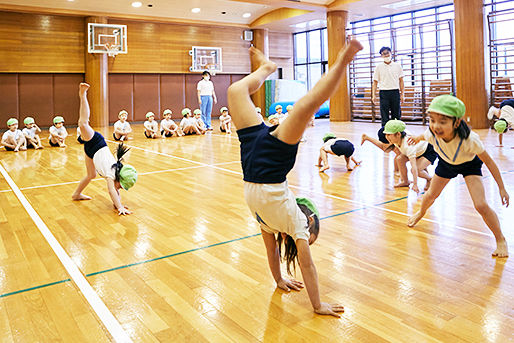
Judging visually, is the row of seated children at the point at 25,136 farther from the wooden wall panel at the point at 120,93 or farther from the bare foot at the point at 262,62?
the bare foot at the point at 262,62

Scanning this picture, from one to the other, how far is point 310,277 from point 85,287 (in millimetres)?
1315

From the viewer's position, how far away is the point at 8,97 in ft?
Result: 48.6

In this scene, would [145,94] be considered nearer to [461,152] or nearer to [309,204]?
[461,152]

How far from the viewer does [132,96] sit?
17.0 metres

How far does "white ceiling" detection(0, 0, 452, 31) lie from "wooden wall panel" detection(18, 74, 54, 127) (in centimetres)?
226

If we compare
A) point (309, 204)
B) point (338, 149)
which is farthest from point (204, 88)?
point (309, 204)

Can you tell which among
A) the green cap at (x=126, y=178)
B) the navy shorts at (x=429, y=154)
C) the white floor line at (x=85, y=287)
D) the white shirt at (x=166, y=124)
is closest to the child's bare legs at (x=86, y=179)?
the green cap at (x=126, y=178)

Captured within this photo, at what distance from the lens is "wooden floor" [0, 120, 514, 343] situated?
209 centimetres

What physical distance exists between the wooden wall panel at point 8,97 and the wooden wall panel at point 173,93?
199 inches

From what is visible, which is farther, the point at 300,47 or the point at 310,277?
the point at 300,47

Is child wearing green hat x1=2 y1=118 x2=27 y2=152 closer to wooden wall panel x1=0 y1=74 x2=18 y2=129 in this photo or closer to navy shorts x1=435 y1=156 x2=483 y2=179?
wooden wall panel x1=0 y1=74 x2=18 y2=129

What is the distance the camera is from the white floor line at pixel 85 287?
6.84 feet

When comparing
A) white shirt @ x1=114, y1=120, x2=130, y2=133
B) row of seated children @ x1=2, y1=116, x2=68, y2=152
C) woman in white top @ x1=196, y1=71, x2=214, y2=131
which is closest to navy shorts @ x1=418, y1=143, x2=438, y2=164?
row of seated children @ x1=2, y1=116, x2=68, y2=152

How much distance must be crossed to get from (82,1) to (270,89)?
300 inches
